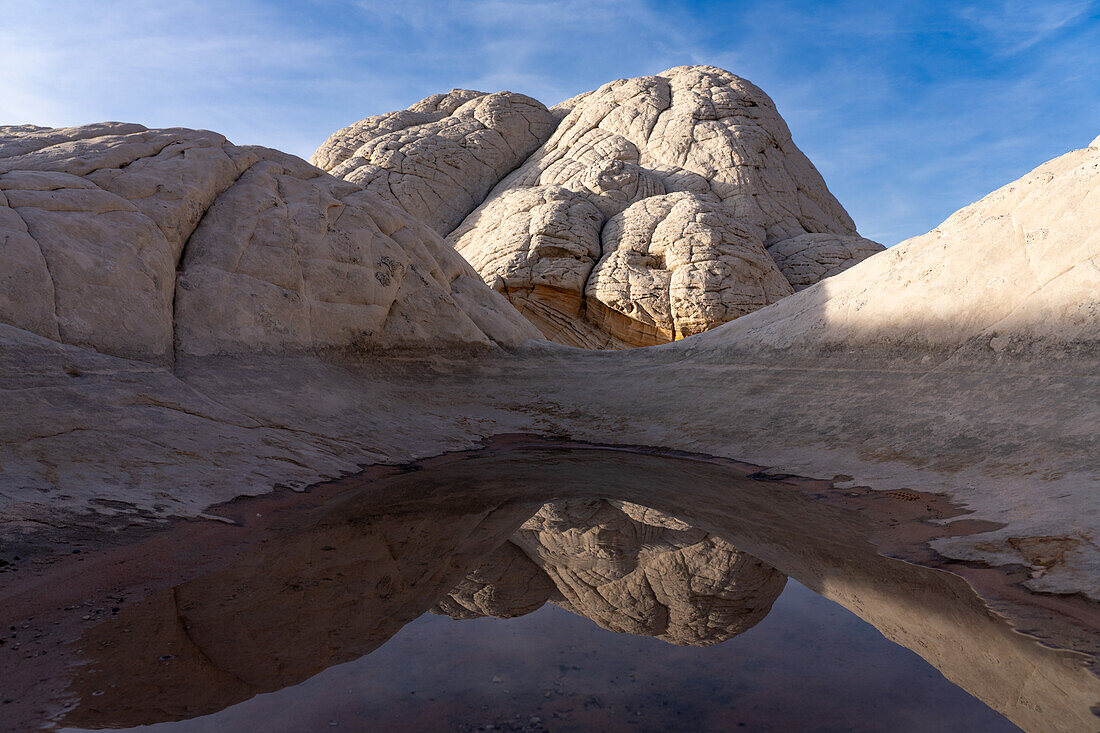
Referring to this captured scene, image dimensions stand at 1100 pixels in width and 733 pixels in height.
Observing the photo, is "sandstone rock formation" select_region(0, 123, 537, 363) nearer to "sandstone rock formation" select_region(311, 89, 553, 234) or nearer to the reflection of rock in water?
the reflection of rock in water

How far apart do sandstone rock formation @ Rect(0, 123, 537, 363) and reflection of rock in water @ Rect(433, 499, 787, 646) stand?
526 cm

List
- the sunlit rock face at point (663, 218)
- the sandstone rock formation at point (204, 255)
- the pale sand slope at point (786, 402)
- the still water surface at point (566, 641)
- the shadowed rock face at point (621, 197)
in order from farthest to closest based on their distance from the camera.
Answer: the shadowed rock face at point (621, 197), the sunlit rock face at point (663, 218), the sandstone rock formation at point (204, 255), the pale sand slope at point (786, 402), the still water surface at point (566, 641)

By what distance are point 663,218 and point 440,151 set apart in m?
9.97

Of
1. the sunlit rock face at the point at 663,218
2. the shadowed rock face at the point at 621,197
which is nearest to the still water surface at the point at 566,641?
the sunlit rock face at the point at 663,218

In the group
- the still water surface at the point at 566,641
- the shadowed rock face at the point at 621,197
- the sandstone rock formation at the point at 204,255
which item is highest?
the shadowed rock face at the point at 621,197

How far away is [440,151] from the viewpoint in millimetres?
24391

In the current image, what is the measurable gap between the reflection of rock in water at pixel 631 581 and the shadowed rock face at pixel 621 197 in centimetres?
1353

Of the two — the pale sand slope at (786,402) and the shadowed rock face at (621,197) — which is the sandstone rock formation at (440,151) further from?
the pale sand slope at (786,402)

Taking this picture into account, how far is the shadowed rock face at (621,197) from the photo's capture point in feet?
59.2

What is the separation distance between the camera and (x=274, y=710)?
2232 mm

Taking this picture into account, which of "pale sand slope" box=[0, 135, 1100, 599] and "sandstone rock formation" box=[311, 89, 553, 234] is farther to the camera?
"sandstone rock formation" box=[311, 89, 553, 234]

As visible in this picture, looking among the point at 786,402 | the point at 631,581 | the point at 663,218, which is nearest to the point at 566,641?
the point at 631,581

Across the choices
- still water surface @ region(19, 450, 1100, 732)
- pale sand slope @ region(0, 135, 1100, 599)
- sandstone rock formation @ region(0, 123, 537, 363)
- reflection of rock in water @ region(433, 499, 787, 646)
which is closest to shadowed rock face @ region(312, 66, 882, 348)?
sandstone rock formation @ region(0, 123, 537, 363)

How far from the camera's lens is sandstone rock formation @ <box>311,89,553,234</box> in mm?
23594
